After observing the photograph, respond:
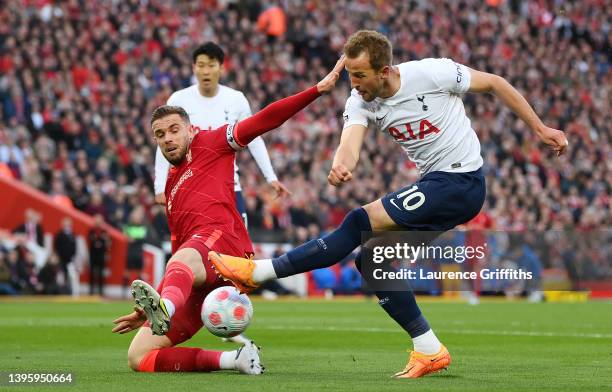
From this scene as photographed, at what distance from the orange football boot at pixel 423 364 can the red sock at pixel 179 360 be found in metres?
1.30

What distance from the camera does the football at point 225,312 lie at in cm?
799

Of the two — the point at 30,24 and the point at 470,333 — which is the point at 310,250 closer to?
the point at 470,333

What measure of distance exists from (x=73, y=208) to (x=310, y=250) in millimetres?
17229

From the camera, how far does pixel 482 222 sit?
25.8m

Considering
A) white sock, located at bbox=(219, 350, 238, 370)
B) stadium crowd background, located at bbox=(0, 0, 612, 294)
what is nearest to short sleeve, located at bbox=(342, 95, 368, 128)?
white sock, located at bbox=(219, 350, 238, 370)

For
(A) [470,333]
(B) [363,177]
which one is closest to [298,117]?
(B) [363,177]

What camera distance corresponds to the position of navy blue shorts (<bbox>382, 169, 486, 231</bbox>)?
7.88 meters

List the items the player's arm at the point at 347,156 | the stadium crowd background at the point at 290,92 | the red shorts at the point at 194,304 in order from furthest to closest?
the stadium crowd background at the point at 290,92
the red shorts at the point at 194,304
the player's arm at the point at 347,156

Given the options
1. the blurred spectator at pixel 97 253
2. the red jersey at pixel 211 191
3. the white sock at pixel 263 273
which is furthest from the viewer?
the blurred spectator at pixel 97 253

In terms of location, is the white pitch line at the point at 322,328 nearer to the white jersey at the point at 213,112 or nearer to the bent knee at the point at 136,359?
the white jersey at the point at 213,112

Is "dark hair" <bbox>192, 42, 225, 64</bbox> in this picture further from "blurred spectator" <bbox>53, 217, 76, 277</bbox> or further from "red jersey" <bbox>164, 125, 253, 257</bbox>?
"blurred spectator" <bbox>53, 217, 76, 277</bbox>

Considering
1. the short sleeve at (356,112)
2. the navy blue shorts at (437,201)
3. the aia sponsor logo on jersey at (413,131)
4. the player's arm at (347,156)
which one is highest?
the short sleeve at (356,112)

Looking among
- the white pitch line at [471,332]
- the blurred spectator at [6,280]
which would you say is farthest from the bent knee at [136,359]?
the blurred spectator at [6,280]

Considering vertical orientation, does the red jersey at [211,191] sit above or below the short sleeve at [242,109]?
below
